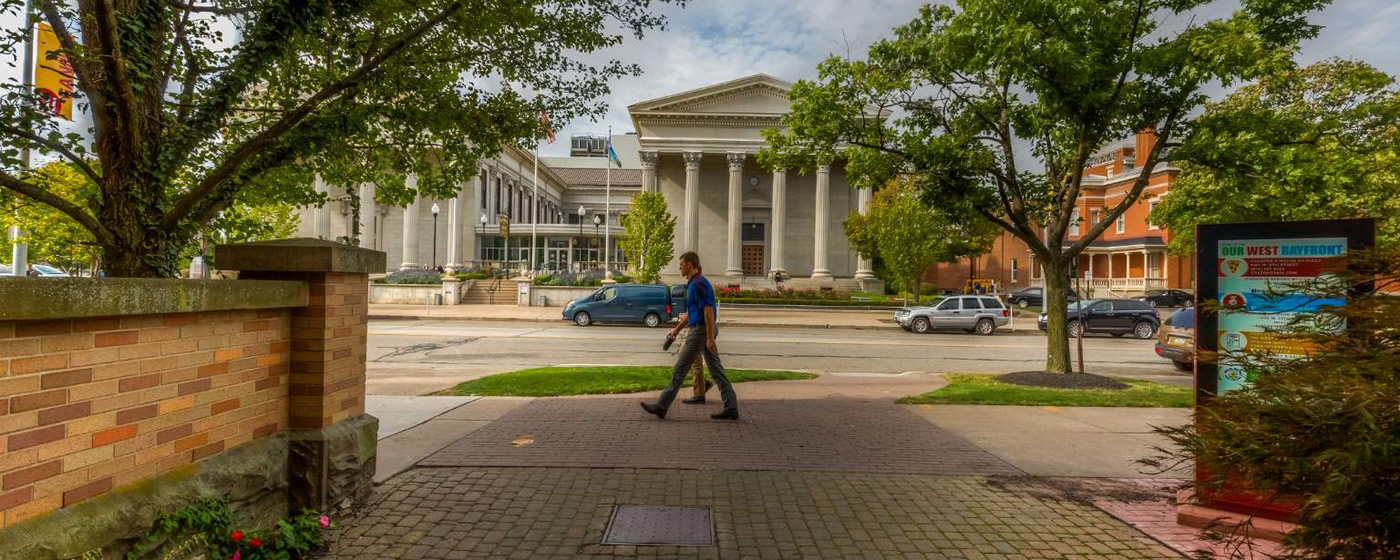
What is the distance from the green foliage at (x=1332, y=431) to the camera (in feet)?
6.08

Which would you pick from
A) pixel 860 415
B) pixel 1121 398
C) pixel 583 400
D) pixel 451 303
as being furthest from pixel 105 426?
pixel 451 303

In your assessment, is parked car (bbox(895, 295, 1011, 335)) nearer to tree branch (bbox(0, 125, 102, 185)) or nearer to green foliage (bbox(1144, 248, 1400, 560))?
green foliage (bbox(1144, 248, 1400, 560))

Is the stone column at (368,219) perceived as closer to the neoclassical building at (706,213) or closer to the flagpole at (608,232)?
the neoclassical building at (706,213)

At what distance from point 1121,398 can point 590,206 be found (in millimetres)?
75042

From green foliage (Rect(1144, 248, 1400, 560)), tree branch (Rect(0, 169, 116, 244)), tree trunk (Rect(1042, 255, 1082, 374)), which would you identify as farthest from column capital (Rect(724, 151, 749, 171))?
green foliage (Rect(1144, 248, 1400, 560))

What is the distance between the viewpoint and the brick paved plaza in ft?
12.8

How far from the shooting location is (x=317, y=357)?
13.6ft

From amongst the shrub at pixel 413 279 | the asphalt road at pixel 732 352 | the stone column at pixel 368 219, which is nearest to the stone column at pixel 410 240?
the stone column at pixel 368 219

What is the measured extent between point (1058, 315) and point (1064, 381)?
1.17 m

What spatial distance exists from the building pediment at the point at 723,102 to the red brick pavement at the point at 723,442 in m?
41.7

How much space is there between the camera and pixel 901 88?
1157 cm

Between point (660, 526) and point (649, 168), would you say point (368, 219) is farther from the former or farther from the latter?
point (660, 526)

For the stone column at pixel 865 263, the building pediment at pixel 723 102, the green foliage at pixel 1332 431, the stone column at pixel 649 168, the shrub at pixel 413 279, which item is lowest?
the green foliage at pixel 1332 431

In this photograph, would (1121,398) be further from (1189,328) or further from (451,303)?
(451,303)
